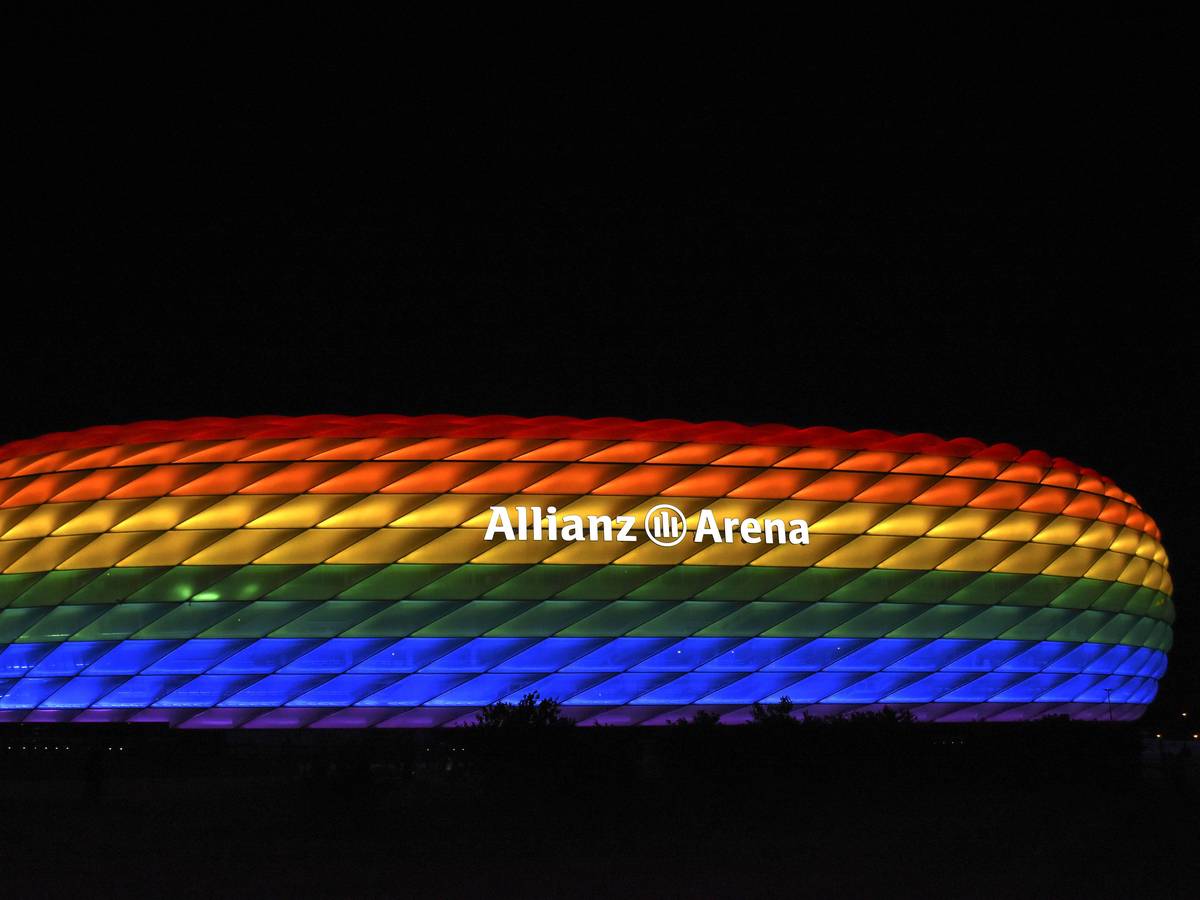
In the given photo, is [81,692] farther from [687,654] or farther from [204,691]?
[687,654]

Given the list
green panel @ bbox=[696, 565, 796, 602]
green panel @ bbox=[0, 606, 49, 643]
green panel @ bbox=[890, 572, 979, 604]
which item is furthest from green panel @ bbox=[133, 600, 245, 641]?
green panel @ bbox=[890, 572, 979, 604]

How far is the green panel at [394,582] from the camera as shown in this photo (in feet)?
97.3

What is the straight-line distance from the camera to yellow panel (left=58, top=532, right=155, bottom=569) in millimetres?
30016

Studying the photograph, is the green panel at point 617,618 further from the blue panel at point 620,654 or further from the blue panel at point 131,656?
the blue panel at point 131,656

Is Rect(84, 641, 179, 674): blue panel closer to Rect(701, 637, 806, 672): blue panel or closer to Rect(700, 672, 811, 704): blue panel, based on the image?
Rect(701, 637, 806, 672): blue panel

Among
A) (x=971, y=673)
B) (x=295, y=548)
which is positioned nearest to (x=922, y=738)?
(x=971, y=673)

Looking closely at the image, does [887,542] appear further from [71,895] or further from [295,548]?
[71,895]

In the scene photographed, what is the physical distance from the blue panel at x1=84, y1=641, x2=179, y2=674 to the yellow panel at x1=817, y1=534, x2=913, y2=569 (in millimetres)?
15495

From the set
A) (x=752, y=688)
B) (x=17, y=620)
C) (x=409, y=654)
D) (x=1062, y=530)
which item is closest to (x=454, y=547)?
(x=409, y=654)

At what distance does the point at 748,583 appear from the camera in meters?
30.9

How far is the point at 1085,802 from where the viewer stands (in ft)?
72.0

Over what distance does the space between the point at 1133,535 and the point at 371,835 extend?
88.8 feet

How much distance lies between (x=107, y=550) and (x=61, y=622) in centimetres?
207

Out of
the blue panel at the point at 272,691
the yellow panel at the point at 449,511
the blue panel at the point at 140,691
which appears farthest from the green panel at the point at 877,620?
the blue panel at the point at 140,691
